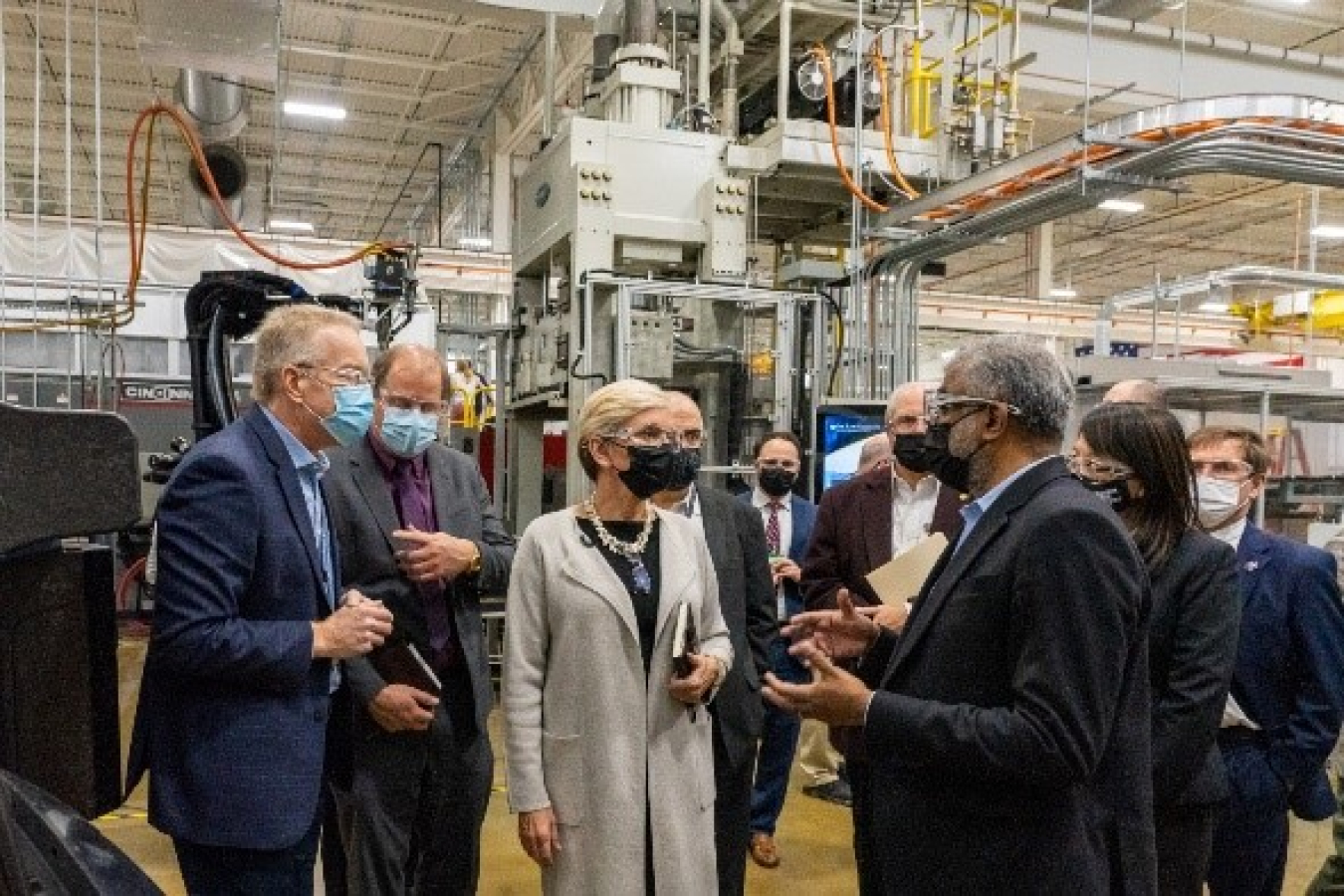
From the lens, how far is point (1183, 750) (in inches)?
72.4

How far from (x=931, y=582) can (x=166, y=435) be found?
7631 mm

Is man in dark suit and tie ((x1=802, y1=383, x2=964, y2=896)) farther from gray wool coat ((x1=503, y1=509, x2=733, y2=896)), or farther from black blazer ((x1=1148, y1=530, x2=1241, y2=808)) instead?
gray wool coat ((x1=503, y1=509, x2=733, y2=896))

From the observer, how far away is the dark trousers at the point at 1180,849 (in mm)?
1967

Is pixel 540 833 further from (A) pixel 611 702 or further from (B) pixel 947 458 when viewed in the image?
(B) pixel 947 458

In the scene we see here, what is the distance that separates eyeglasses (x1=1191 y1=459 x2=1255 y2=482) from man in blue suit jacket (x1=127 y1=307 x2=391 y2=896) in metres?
1.96

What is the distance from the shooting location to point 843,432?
4801 mm

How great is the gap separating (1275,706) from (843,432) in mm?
2713

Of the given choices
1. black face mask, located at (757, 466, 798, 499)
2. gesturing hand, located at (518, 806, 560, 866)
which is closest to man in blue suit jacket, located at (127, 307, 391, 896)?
gesturing hand, located at (518, 806, 560, 866)

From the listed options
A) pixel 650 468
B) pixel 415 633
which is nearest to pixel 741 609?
pixel 650 468

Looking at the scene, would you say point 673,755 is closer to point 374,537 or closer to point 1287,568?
point 374,537

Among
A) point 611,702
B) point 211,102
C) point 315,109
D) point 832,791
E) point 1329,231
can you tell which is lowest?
point 832,791

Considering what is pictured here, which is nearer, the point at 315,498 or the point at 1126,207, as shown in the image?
the point at 315,498

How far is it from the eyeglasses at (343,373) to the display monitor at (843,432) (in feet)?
10.3

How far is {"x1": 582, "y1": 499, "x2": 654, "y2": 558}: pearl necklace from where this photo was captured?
6.71 ft
